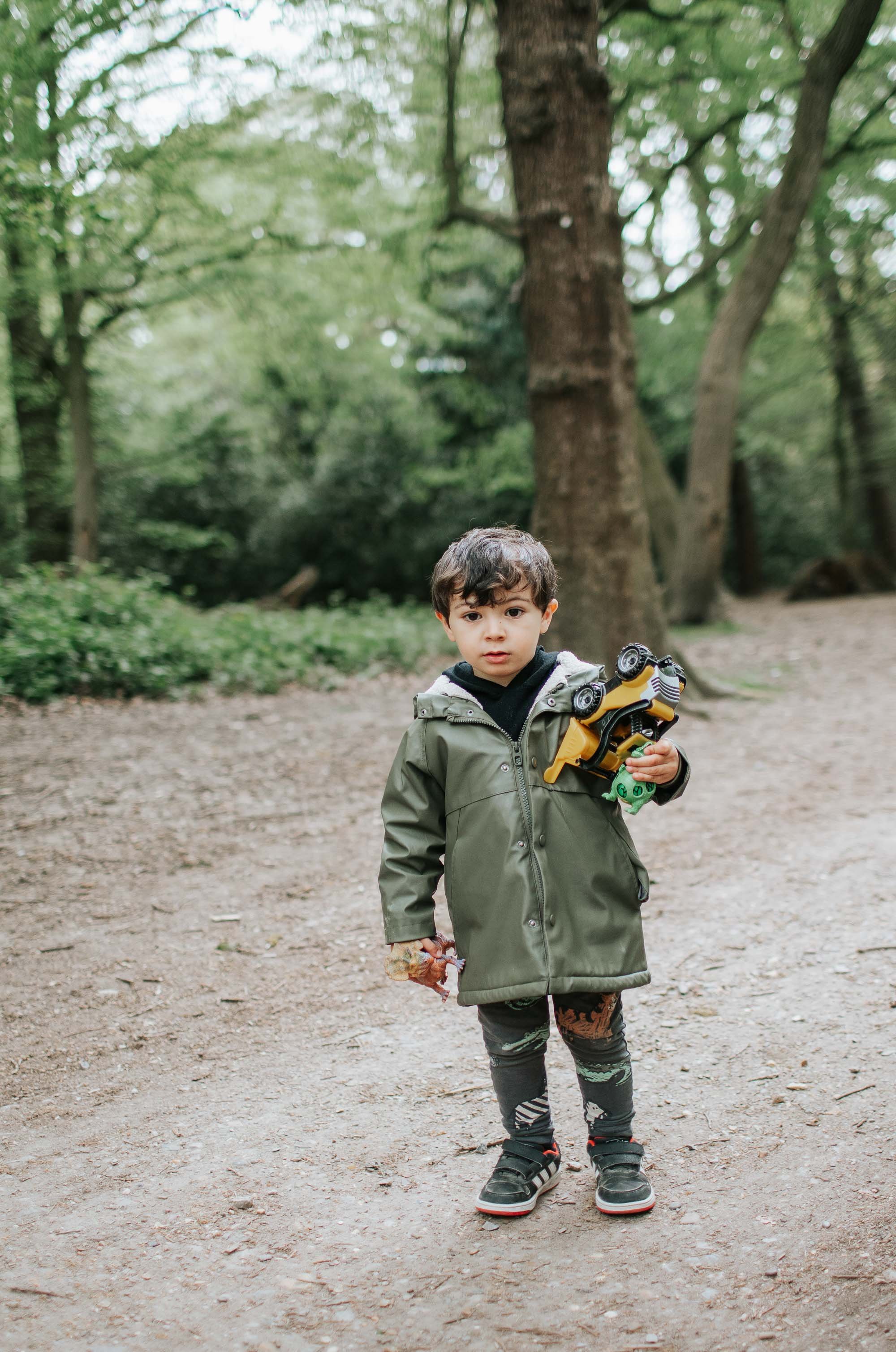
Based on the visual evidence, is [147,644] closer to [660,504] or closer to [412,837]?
[412,837]

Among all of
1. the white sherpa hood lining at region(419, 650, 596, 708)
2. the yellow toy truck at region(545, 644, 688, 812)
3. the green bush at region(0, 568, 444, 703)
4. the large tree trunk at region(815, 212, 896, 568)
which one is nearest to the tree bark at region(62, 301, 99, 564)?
the green bush at region(0, 568, 444, 703)

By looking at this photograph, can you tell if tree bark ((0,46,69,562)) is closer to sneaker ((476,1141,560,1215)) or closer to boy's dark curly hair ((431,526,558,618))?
boy's dark curly hair ((431,526,558,618))

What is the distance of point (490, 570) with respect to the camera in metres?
2.24

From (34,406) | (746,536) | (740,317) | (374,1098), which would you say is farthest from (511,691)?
(746,536)

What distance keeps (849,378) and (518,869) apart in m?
14.9

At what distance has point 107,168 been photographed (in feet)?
31.2

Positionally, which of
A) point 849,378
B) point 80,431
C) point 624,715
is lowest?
point 624,715

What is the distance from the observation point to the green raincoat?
221cm

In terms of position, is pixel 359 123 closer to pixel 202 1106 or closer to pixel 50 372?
pixel 50 372

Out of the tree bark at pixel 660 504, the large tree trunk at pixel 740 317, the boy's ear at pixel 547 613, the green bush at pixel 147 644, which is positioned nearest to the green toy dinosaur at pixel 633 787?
the boy's ear at pixel 547 613

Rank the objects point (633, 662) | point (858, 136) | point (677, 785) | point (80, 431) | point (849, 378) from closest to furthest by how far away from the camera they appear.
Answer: point (633, 662) < point (677, 785) < point (858, 136) < point (80, 431) < point (849, 378)

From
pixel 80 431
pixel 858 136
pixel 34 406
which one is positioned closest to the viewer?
pixel 858 136

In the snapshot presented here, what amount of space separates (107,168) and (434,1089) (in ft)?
30.6

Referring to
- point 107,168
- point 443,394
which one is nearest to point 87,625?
point 107,168
